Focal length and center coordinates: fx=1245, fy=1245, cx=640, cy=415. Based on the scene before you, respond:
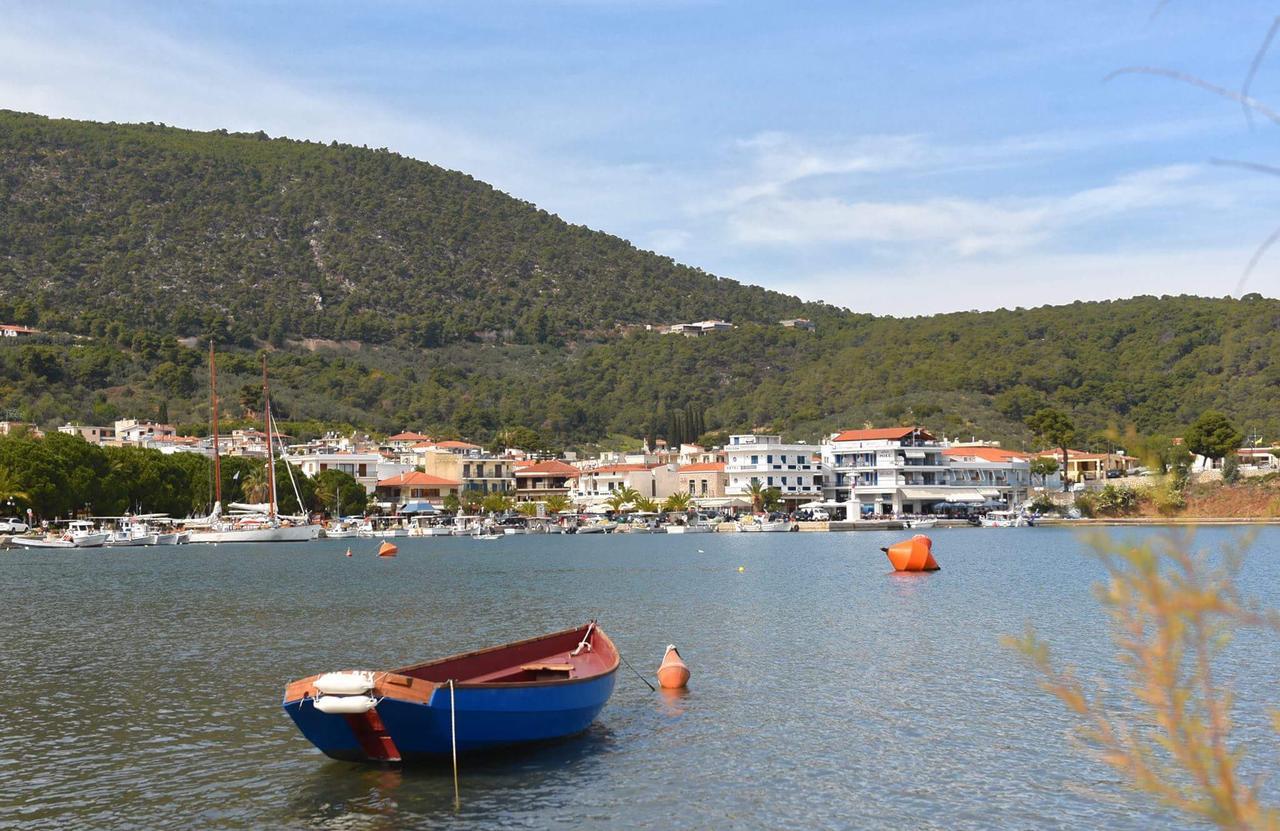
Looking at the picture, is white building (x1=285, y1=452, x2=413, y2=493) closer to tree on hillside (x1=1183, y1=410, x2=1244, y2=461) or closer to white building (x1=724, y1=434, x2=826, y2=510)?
white building (x1=724, y1=434, x2=826, y2=510)

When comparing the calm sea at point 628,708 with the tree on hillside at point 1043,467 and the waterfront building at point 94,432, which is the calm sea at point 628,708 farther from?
the waterfront building at point 94,432

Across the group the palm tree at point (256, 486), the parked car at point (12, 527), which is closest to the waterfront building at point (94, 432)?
the palm tree at point (256, 486)

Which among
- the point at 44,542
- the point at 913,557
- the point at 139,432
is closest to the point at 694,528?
the point at 44,542

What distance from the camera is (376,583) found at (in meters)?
57.7

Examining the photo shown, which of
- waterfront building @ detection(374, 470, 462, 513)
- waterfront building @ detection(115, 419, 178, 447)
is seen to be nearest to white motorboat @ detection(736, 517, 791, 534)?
waterfront building @ detection(374, 470, 462, 513)

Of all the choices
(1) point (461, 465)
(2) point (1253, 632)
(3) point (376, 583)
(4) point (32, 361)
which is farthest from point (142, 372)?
(2) point (1253, 632)

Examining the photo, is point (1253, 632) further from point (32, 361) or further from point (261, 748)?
point (32, 361)

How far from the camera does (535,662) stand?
24047 millimetres

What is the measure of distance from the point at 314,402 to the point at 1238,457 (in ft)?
393

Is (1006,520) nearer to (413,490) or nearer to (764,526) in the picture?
(764,526)

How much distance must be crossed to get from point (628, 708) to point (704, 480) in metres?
116

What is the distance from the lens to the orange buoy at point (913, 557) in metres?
61.2

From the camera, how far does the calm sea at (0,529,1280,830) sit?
17.2 m

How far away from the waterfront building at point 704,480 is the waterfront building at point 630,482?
60.6 inches
